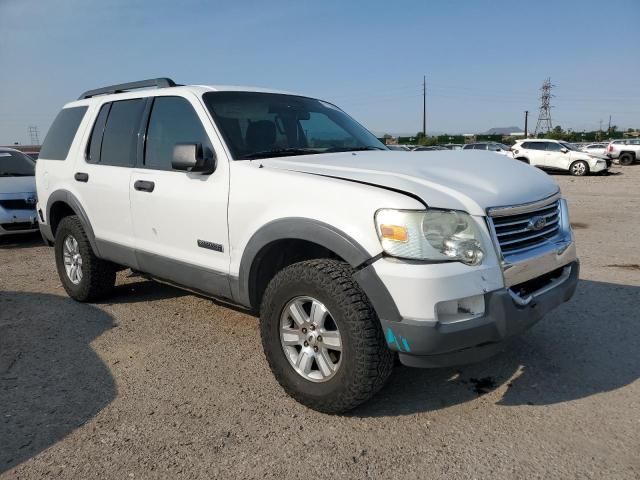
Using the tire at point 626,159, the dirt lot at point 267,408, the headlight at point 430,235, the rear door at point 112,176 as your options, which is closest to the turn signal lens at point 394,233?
the headlight at point 430,235

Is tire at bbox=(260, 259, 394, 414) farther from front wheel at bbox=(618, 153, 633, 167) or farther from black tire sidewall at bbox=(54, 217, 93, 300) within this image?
front wheel at bbox=(618, 153, 633, 167)

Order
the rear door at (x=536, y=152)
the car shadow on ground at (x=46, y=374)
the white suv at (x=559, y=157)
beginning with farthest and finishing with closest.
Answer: the rear door at (x=536, y=152) < the white suv at (x=559, y=157) < the car shadow on ground at (x=46, y=374)

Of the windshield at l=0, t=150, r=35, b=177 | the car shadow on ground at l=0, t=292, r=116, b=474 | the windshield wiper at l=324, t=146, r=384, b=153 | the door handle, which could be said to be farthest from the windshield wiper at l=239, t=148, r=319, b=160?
the windshield at l=0, t=150, r=35, b=177

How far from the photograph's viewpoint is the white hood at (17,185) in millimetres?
8250

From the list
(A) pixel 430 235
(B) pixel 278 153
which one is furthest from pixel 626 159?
(A) pixel 430 235

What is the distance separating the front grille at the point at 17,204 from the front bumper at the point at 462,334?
7.63 meters

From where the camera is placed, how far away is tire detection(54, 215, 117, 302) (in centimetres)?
479

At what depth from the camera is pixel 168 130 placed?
12.9ft

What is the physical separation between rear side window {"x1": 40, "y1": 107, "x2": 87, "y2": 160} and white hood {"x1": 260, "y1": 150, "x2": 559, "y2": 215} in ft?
8.55

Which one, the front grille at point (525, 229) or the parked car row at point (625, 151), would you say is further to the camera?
the parked car row at point (625, 151)

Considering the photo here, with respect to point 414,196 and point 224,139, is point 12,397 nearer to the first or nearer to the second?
point 224,139

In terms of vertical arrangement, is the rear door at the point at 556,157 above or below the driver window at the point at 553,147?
below

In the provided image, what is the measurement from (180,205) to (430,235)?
6.15 ft

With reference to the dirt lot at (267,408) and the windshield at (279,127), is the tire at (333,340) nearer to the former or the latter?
the dirt lot at (267,408)
